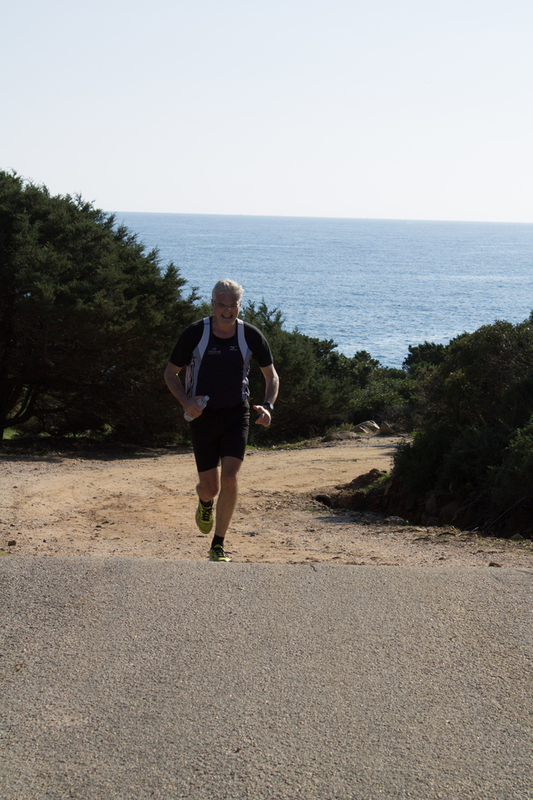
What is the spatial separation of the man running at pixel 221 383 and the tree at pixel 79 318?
943cm

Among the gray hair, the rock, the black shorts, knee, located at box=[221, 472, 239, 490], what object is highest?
the gray hair

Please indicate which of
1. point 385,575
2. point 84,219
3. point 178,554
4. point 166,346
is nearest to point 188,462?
point 166,346

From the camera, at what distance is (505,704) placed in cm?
319

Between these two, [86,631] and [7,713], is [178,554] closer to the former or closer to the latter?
[86,631]

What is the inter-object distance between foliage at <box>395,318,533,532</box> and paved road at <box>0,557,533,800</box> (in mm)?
4497

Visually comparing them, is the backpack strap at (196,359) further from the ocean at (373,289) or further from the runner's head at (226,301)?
the ocean at (373,289)

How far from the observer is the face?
15.9 feet

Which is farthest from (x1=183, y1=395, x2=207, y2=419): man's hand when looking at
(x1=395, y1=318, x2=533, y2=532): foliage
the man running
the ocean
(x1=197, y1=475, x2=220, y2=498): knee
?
the ocean

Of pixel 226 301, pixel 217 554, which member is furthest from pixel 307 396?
pixel 226 301

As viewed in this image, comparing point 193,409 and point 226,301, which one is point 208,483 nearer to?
point 193,409

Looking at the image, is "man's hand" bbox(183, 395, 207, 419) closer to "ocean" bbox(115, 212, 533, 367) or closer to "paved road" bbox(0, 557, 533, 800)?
"paved road" bbox(0, 557, 533, 800)

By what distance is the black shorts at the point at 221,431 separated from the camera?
5172mm

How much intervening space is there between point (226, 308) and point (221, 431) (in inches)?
35.8

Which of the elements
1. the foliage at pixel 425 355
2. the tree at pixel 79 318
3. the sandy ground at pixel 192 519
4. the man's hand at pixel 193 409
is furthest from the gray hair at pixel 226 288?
the foliage at pixel 425 355
